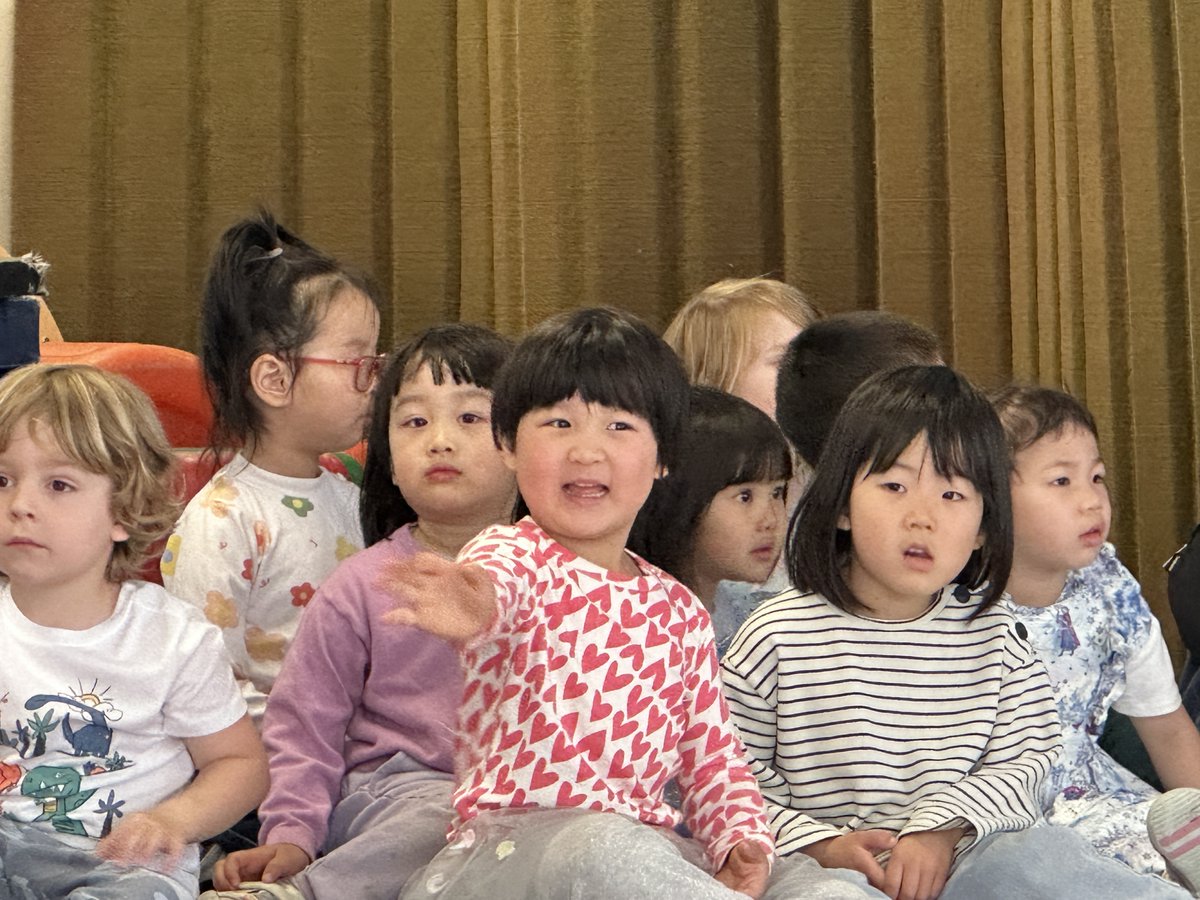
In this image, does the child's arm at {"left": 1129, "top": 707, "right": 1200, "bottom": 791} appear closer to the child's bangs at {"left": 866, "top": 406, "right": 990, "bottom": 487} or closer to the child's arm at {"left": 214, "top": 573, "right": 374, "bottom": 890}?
the child's bangs at {"left": 866, "top": 406, "right": 990, "bottom": 487}

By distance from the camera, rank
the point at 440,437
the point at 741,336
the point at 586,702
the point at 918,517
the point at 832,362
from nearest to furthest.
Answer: the point at 586,702, the point at 918,517, the point at 440,437, the point at 832,362, the point at 741,336

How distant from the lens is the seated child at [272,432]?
6.28 ft

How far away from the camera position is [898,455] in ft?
5.26

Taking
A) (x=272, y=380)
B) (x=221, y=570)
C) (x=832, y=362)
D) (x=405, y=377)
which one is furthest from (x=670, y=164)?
(x=221, y=570)

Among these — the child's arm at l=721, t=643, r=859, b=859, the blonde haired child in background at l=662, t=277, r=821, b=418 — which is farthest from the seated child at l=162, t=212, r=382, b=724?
the child's arm at l=721, t=643, r=859, b=859

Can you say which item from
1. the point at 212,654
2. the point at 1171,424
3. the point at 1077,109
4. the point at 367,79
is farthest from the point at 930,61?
the point at 212,654

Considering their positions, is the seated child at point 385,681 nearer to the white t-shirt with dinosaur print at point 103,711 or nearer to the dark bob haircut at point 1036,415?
the white t-shirt with dinosaur print at point 103,711

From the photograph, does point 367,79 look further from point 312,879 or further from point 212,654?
point 312,879

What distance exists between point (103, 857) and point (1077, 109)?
218 cm

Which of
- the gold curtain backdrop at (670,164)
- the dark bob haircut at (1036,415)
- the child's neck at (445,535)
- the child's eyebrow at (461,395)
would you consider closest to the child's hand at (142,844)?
the child's neck at (445,535)

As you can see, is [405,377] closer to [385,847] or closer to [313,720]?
[313,720]

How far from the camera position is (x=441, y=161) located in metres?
3.14

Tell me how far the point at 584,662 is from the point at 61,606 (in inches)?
21.9

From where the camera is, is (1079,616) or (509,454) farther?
(1079,616)
